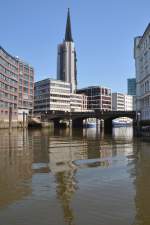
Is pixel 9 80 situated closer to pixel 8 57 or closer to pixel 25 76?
pixel 8 57

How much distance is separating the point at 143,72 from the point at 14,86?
75.9m

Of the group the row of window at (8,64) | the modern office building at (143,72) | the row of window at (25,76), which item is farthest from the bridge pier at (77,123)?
the modern office building at (143,72)

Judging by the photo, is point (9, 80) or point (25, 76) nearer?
point (9, 80)

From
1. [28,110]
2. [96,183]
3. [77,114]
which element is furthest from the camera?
[28,110]

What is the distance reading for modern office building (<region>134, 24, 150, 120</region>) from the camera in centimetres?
8375

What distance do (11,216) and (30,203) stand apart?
1864 mm

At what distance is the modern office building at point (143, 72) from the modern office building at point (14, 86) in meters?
56.9

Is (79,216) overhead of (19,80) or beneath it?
beneath

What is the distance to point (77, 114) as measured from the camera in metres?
148

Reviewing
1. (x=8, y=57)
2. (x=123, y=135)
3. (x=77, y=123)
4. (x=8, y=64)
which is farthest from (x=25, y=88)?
(x=123, y=135)

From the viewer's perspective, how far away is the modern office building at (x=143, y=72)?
275 ft

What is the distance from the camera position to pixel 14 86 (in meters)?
150

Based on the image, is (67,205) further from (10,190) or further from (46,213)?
(10,190)

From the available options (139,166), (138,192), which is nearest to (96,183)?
(138,192)
